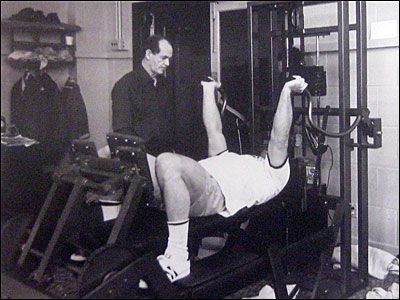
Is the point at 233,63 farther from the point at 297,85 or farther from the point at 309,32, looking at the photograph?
the point at 309,32

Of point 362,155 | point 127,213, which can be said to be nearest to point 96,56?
point 127,213

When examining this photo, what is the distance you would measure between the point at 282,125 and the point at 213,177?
0.36 m

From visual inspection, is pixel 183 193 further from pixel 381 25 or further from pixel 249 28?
pixel 381 25

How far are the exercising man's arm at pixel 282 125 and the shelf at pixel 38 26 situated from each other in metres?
0.90

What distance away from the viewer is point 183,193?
2.28 metres

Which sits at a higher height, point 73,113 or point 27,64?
point 27,64

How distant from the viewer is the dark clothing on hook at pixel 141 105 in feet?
7.45

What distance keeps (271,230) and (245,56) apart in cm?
79

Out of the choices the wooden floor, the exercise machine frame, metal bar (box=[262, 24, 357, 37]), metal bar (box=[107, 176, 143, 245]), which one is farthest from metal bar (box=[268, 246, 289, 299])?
metal bar (box=[262, 24, 357, 37])

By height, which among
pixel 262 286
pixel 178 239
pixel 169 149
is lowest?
pixel 262 286

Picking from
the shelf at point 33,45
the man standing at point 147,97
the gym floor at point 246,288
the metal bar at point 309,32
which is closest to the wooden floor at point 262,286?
the gym floor at point 246,288

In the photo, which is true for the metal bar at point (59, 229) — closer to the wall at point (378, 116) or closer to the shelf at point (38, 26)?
the shelf at point (38, 26)

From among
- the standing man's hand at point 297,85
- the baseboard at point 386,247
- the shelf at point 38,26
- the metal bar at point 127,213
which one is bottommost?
the baseboard at point 386,247

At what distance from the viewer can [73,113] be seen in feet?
7.68
